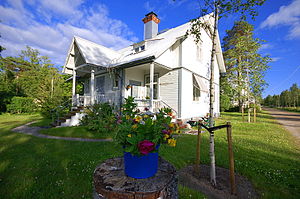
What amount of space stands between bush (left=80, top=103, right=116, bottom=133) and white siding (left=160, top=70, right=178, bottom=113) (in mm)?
4040

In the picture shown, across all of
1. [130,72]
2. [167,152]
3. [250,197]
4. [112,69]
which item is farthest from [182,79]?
[250,197]

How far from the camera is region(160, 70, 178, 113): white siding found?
29.4 feet

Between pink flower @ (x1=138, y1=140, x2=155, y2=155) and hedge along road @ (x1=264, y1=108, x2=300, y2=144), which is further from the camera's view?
hedge along road @ (x1=264, y1=108, x2=300, y2=144)

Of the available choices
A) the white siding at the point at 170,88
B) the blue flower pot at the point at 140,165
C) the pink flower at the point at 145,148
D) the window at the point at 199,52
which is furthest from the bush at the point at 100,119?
the window at the point at 199,52

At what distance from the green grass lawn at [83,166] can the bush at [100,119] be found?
1.66 m

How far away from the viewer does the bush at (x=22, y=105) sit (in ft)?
47.2

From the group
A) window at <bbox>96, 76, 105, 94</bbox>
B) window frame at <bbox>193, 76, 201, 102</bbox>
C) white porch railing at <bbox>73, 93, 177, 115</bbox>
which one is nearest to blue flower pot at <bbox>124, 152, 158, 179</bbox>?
white porch railing at <bbox>73, 93, 177, 115</bbox>

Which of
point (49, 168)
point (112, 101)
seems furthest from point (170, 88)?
point (49, 168)

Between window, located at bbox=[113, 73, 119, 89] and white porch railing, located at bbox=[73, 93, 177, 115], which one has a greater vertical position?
window, located at bbox=[113, 73, 119, 89]

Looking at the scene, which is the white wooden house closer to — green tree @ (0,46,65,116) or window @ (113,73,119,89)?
window @ (113,73,119,89)

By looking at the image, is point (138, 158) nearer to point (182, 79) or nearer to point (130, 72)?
point (182, 79)

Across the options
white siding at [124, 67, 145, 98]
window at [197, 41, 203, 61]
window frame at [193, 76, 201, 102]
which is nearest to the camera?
white siding at [124, 67, 145, 98]

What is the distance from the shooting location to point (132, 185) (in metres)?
1.42

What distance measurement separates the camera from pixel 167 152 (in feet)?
13.6
